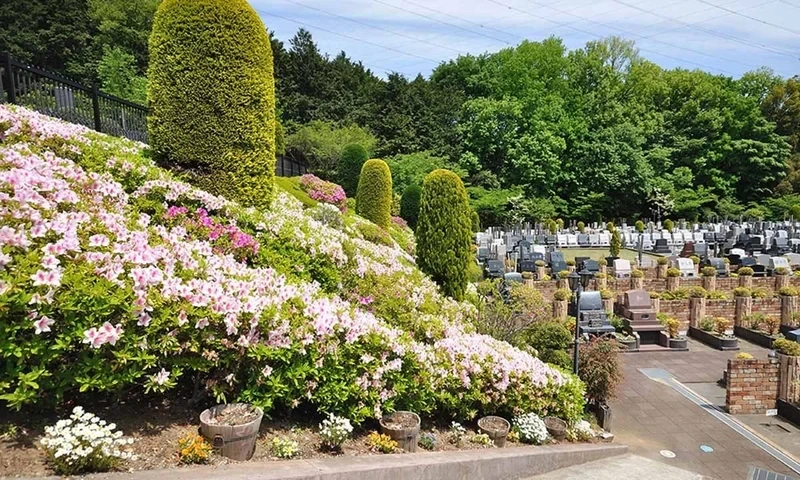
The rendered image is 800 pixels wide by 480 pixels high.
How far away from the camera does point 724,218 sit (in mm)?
35375

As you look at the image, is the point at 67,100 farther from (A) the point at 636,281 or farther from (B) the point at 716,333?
(B) the point at 716,333

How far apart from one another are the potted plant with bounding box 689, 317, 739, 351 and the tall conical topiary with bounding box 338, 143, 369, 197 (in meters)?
20.1

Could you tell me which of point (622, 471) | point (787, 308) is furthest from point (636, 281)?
point (622, 471)

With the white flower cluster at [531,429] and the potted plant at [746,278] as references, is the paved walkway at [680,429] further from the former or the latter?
the potted plant at [746,278]

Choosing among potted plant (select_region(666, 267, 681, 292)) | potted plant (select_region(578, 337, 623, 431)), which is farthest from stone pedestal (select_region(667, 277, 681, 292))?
potted plant (select_region(578, 337, 623, 431))

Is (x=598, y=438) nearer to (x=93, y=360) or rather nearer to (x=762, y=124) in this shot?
(x=93, y=360)

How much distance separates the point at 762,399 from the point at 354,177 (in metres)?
23.5

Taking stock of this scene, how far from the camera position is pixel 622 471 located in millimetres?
5891

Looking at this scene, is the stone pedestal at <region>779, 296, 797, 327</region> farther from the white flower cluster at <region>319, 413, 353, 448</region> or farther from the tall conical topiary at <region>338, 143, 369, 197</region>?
the tall conical topiary at <region>338, 143, 369, 197</region>

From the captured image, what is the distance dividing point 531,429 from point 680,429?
357 cm

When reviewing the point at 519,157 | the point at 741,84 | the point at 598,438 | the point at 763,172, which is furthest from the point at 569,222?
the point at 598,438

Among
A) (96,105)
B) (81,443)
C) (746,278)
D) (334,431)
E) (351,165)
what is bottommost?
(746,278)

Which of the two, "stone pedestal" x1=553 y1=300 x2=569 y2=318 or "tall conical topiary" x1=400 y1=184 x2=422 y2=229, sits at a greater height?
"tall conical topiary" x1=400 y1=184 x2=422 y2=229

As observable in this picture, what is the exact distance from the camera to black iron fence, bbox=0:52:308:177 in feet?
24.8
